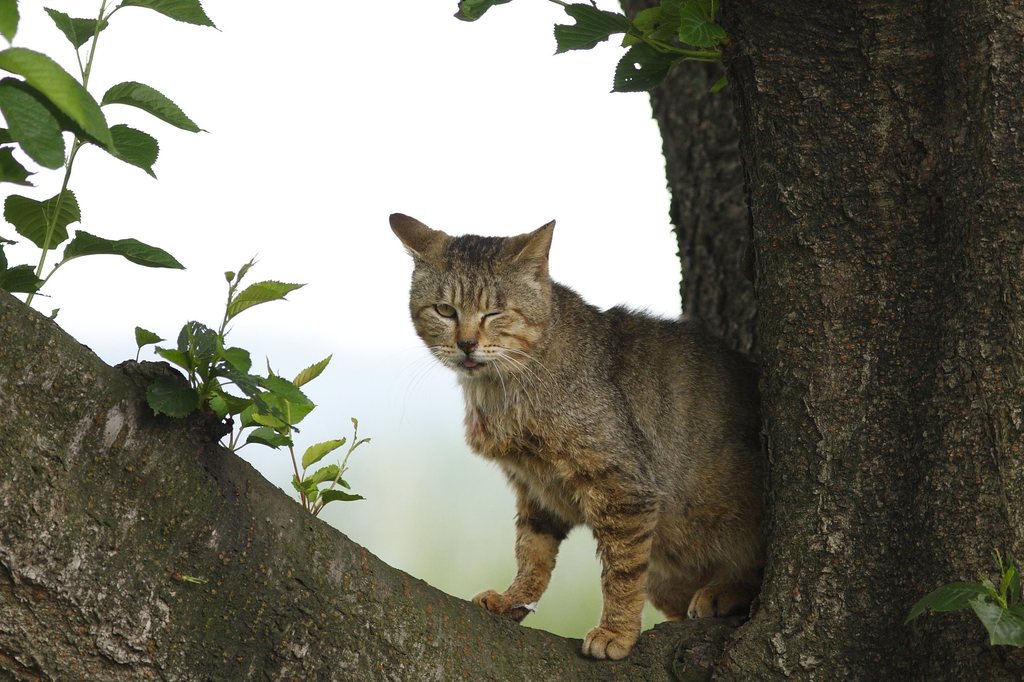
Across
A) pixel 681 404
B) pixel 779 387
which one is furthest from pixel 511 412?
pixel 779 387

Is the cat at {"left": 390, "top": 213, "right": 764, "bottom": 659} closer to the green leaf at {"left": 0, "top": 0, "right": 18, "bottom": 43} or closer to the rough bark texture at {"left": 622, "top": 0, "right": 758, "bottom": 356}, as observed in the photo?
the rough bark texture at {"left": 622, "top": 0, "right": 758, "bottom": 356}

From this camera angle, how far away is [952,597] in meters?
2.40

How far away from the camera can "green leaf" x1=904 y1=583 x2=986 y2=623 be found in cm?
239

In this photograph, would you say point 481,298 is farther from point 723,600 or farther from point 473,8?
point 723,600

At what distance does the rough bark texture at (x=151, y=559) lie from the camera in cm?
224

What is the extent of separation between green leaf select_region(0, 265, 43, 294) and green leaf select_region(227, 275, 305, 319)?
490 millimetres

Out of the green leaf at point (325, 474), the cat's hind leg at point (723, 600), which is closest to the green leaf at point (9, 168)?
the green leaf at point (325, 474)

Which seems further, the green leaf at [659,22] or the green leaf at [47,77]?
the green leaf at [659,22]

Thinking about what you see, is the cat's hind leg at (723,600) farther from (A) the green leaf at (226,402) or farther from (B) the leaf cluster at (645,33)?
(A) the green leaf at (226,402)

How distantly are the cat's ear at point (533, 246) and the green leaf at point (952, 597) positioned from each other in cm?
219

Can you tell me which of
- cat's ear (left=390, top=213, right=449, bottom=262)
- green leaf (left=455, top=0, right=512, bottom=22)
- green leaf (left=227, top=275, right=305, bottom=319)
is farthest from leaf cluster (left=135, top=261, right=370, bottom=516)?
cat's ear (left=390, top=213, right=449, bottom=262)

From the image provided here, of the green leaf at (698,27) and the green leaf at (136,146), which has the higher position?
the green leaf at (698,27)

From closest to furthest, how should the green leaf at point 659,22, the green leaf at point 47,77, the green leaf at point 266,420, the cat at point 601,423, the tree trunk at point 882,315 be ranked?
the green leaf at point 47,77
the green leaf at point 266,420
the tree trunk at point 882,315
the green leaf at point 659,22
the cat at point 601,423

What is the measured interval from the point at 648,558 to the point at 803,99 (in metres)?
1.74
